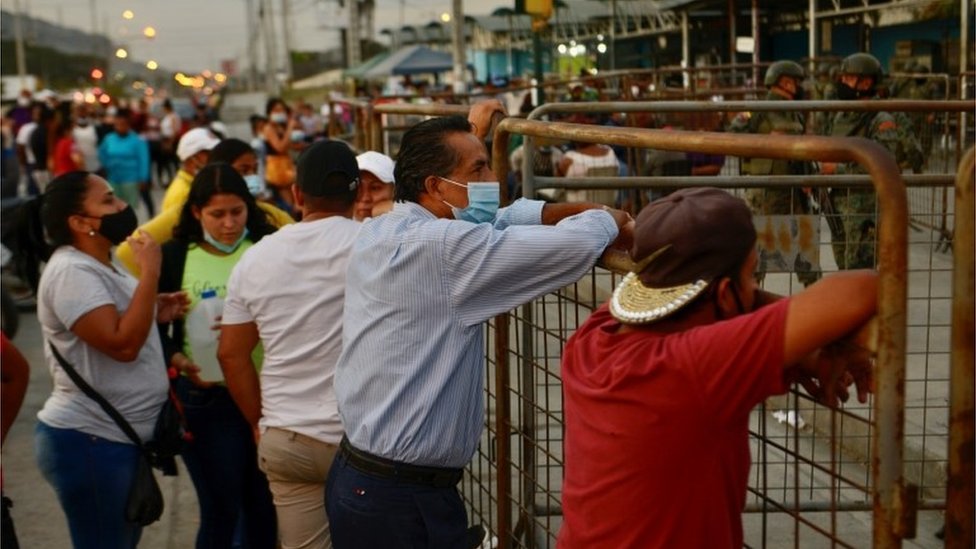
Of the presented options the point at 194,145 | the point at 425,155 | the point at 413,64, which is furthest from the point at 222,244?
the point at 413,64

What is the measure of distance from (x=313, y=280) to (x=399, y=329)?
3.11 ft

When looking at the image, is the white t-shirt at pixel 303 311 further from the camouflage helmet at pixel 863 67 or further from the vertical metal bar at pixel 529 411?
the camouflage helmet at pixel 863 67

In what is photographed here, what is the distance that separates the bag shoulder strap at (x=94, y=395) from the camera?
4.26 m

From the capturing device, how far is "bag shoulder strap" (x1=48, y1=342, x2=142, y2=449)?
14.0 feet

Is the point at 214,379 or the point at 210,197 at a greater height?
the point at 210,197

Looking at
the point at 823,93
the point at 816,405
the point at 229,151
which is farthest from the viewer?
the point at 823,93

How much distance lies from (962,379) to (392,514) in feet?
5.33

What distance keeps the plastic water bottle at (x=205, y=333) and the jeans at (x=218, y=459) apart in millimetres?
76

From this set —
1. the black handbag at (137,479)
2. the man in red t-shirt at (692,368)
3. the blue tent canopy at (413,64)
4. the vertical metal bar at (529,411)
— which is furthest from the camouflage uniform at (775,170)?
the blue tent canopy at (413,64)

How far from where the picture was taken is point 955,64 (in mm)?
22000

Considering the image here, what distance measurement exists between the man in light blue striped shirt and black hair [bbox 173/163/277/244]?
1.76 meters

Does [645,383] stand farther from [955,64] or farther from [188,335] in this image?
[955,64]

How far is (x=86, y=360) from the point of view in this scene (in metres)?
4.28

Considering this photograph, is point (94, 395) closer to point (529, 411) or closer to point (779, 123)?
point (529, 411)
